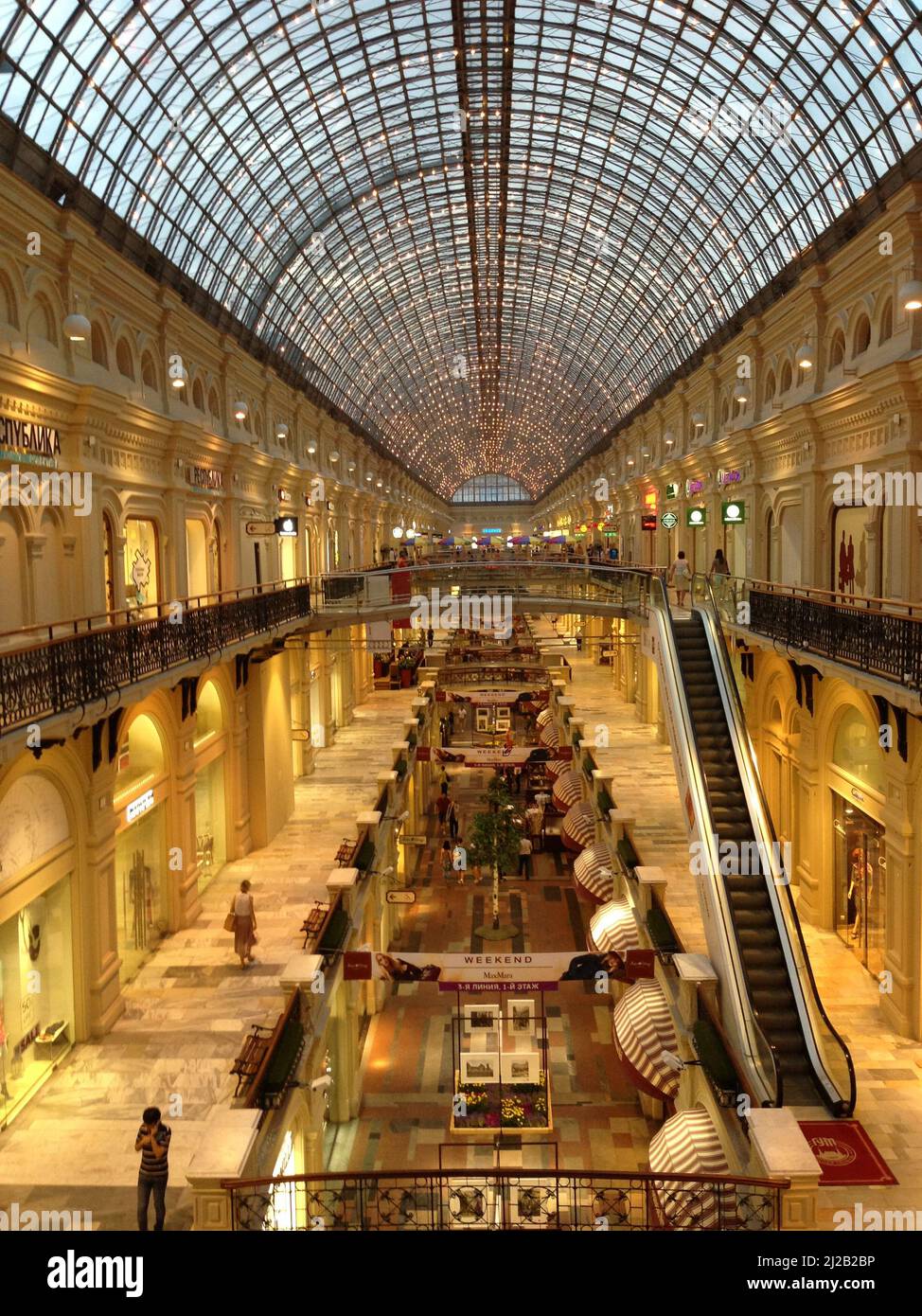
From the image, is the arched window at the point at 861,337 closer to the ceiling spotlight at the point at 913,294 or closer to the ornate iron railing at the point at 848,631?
the ornate iron railing at the point at 848,631

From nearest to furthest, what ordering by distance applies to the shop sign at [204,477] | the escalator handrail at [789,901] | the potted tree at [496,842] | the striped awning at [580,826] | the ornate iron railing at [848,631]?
the escalator handrail at [789,901]
the ornate iron railing at [848,631]
the shop sign at [204,477]
the striped awning at [580,826]
the potted tree at [496,842]

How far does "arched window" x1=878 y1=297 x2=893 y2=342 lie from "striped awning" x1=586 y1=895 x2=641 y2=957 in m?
12.5

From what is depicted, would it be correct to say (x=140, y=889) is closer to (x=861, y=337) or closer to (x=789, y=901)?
(x=789, y=901)

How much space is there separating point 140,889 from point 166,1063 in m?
5.57

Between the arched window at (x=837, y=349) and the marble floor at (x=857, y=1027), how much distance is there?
12.1 metres

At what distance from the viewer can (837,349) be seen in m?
24.2

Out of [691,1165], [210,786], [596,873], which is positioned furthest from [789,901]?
[210,786]

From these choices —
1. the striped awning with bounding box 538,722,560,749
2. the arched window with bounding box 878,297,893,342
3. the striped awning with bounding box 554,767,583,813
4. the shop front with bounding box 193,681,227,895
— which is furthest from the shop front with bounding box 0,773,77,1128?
the striped awning with bounding box 538,722,560,749

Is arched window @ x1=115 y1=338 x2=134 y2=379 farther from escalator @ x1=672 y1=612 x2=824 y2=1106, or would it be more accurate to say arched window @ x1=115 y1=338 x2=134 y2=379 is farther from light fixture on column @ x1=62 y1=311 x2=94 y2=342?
escalator @ x1=672 y1=612 x2=824 y2=1106

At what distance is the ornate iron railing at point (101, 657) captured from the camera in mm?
12664

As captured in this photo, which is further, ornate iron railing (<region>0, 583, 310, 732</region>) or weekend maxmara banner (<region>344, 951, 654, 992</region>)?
weekend maxmara banner (<region>344, 951, 654, 992</region>)

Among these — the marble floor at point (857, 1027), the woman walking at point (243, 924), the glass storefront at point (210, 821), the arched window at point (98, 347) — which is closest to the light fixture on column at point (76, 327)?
the arched window at point (98, 347)

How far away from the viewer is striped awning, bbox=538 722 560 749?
39656 mm
